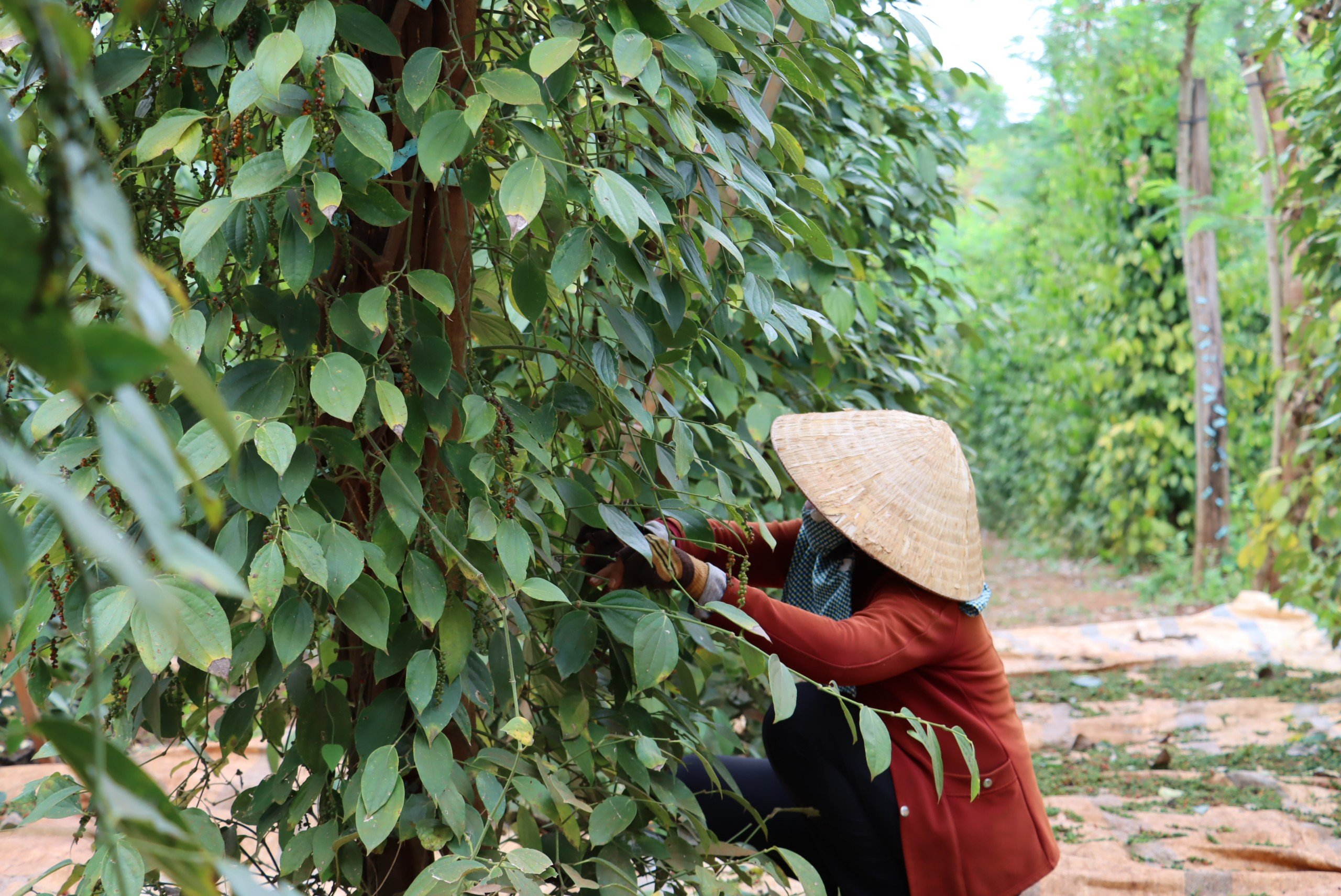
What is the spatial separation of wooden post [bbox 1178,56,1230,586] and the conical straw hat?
4.89 m

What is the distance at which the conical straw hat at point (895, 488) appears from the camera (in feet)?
4.58

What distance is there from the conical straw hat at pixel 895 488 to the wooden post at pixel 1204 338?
16.0 feet

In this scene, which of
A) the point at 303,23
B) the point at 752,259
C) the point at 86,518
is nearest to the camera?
the point at 86,518

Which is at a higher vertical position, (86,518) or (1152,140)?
(1152,140)

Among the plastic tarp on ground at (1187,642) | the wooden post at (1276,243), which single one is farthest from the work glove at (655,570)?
the wooden post at (1276,243)

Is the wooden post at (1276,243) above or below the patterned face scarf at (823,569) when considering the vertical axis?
above

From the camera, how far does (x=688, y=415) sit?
1700mm

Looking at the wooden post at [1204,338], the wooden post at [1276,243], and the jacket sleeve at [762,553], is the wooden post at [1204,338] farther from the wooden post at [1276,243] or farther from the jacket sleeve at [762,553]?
the jacket sleeve at [762,553]

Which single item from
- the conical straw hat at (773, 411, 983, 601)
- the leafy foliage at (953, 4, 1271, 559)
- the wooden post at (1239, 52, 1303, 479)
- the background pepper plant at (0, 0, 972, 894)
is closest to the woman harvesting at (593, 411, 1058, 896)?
the conical straw hat at (773, 411, 983, 601)

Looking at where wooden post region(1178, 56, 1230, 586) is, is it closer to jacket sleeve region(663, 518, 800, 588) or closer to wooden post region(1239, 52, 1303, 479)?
wooden post region(1239, 52, 1303, 479)

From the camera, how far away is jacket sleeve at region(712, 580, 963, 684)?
50.1 inches

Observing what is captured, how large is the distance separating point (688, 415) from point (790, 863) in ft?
2.66

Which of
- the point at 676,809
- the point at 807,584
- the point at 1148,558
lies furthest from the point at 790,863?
the point at 1148,558

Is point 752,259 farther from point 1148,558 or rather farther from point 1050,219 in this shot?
point 1050,219
